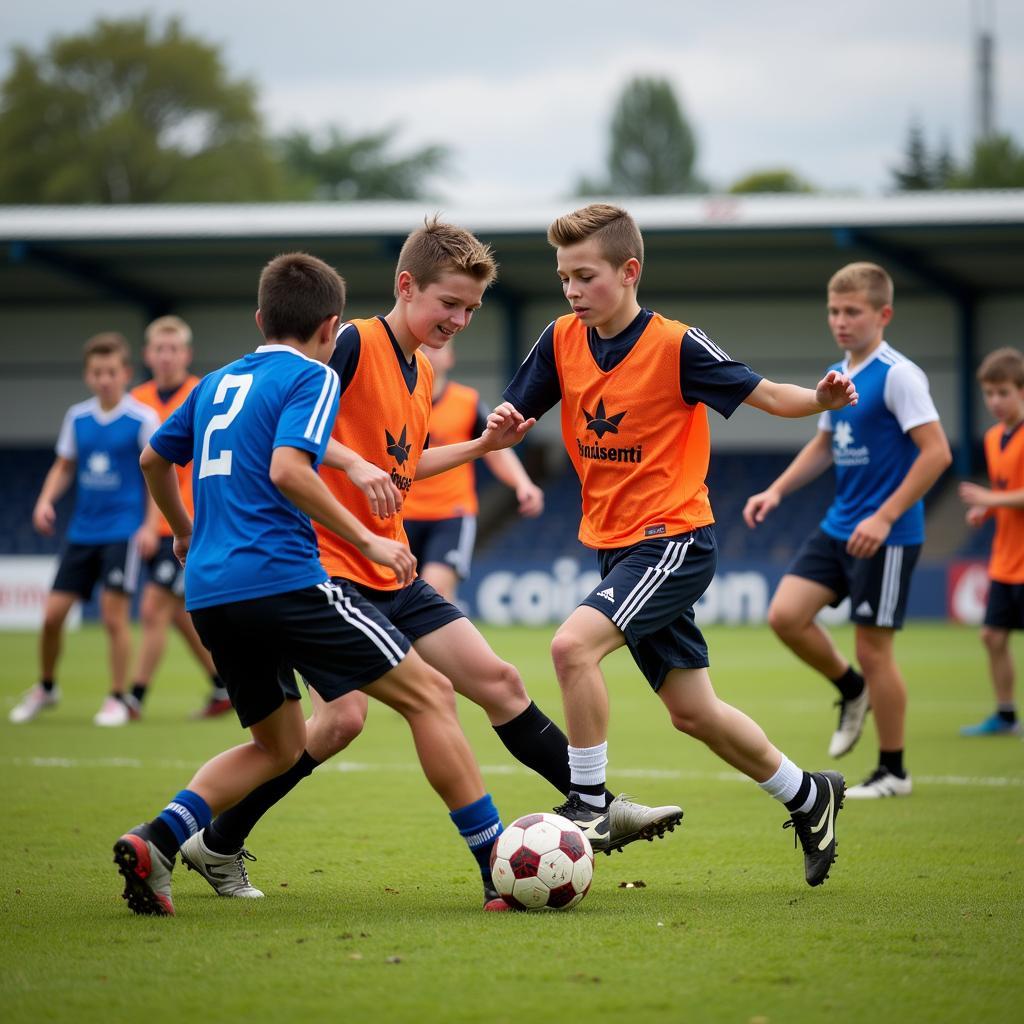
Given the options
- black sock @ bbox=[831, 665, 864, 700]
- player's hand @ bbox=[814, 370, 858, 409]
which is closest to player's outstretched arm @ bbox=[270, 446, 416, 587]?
player's hand @ bbox=[814, 370, 858, 409]

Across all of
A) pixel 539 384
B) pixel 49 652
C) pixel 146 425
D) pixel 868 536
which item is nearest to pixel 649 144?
pixel 146 425

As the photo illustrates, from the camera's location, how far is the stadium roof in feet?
74.6

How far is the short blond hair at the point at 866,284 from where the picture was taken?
6.59 meters

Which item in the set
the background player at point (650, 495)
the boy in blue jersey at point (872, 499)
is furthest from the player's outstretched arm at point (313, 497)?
the boy in blue jersey at point (872, 499)

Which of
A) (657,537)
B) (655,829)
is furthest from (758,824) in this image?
(657,537)

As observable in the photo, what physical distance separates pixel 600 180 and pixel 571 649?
7224 cm

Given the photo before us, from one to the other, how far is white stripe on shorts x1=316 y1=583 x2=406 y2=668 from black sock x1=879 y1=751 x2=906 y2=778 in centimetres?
339

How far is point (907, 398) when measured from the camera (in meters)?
6.47

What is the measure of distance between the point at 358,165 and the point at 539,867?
65661mm

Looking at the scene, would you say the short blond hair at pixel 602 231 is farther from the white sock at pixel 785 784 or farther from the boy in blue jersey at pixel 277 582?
the white sock at pixel 785 784

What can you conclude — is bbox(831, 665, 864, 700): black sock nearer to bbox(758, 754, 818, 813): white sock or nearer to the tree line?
bbox(758, 754, 818, 813): white sock

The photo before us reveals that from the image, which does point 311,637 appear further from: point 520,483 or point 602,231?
point 520,483

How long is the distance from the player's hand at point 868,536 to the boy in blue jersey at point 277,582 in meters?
2.40

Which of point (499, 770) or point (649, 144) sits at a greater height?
point (649, 144)
